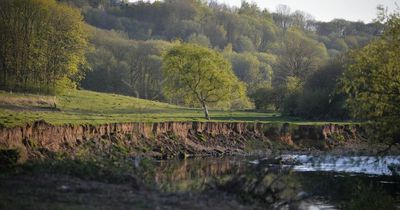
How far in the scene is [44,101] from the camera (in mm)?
65812

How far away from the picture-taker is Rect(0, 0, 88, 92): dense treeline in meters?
70.7

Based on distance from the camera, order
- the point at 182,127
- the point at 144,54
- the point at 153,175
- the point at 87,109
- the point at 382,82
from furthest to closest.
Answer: the point at 144,54, the point at 87,109, the point at 182,127, the point at 382,82, the point at 153,175

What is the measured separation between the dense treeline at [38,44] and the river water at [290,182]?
1316 inches

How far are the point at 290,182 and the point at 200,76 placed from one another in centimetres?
4401

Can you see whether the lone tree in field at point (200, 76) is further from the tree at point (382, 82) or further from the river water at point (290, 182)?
the tree at point (382, 82)

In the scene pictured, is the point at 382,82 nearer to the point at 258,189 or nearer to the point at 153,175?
the point at 258,189

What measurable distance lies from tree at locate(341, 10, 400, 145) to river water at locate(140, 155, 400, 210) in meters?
2.47

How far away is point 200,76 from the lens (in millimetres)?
70750

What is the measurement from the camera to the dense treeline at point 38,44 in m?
70.7

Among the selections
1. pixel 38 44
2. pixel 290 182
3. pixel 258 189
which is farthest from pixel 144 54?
pixel 258 189

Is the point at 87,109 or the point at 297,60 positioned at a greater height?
the point at 297,60

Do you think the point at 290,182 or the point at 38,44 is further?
the point at 38,44

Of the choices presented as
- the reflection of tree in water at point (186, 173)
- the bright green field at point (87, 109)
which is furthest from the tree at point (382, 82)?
the bright green field at point (87, 109)

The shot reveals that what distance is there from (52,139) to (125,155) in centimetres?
684
